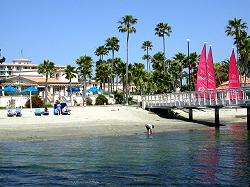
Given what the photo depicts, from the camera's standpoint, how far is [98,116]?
43.3m

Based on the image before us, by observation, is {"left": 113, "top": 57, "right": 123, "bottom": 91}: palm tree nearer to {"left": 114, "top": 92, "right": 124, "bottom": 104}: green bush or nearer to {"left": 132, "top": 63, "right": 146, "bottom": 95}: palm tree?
{"left": 132, "top": 63, "right": 146, "bottom": 95}: palm tree

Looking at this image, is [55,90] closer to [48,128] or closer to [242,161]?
[48,128]

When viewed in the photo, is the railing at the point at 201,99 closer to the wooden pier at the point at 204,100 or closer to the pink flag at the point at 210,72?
the wooden pier at the point at 204,100

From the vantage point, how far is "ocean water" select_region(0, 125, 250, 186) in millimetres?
15211

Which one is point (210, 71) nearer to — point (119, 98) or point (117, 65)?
point (119, 98)

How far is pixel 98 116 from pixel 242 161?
24.9 metres

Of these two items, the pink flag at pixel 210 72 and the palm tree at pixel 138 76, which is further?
the palm tree at pixel 138 76

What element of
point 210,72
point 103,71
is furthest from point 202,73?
point 103,71

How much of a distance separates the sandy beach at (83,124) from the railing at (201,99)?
5.45 ft

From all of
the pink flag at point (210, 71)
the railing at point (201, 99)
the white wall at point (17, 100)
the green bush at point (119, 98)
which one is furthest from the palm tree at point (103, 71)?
the pink flag at point (210, 71)

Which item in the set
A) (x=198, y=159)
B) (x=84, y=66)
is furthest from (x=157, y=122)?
(x=84, y=66)

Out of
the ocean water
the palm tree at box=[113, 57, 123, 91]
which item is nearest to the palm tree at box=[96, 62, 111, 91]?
the palm tree at box=[113, 57, 123, 91]

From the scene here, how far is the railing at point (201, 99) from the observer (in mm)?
37678

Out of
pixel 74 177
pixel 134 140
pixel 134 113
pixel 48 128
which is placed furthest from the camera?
pixel 134 113
